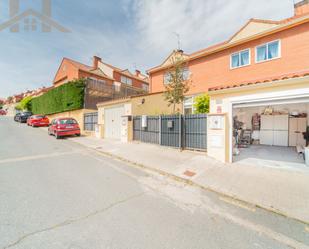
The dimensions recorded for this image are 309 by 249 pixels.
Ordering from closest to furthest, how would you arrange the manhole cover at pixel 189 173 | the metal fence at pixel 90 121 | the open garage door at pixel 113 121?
the manhole cover at pixel 189 173
the open garage door at pixel 113 121
the metal fence at pixel 90 121

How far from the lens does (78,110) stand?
17250 mm

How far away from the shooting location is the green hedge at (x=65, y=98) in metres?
17.2

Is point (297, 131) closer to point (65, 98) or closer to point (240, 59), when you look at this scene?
point (240, 59)

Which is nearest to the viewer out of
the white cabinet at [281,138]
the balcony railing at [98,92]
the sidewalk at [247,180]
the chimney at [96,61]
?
the sidewalk at [247,180]

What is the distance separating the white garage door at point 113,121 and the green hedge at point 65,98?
5.47 m

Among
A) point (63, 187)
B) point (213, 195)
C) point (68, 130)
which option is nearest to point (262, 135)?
point (213, 195)

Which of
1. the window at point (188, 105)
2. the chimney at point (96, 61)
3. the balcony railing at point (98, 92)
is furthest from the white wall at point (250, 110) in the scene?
the chimney at point (96, 61)

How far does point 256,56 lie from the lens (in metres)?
11.0

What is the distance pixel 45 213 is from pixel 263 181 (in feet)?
18.3

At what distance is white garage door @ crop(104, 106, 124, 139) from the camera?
41.8ft

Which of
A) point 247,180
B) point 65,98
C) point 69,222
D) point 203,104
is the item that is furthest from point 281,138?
point 65,98

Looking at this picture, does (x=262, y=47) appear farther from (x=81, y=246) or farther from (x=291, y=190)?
(x=81, y=246)

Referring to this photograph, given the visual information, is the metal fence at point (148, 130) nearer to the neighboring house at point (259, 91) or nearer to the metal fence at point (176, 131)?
the metal fence at point (176, 131)

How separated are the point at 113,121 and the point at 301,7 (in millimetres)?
17966
